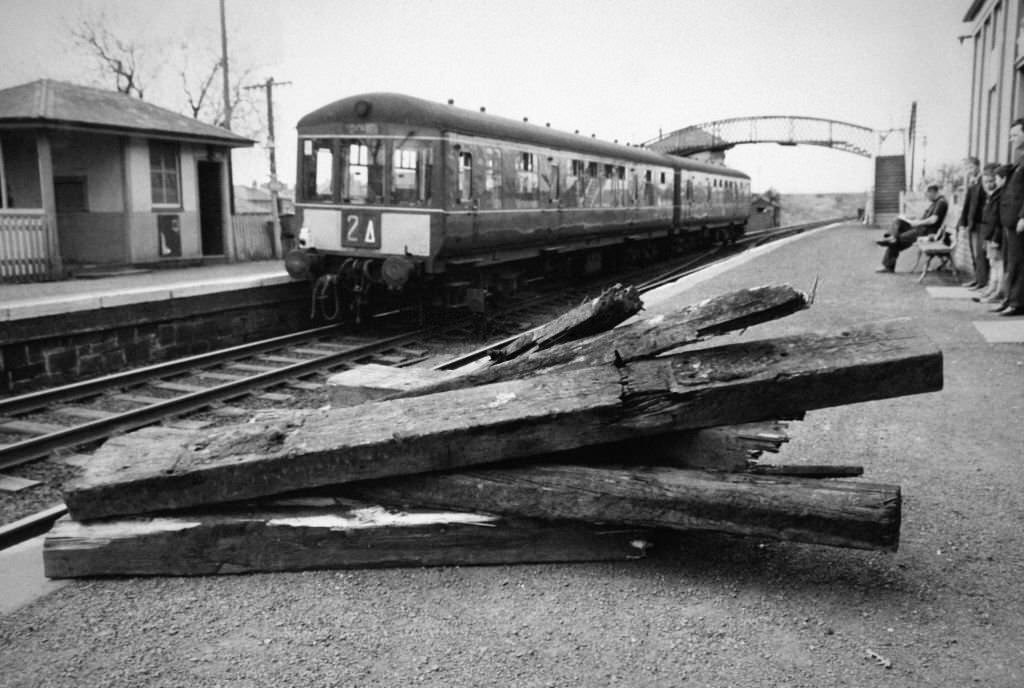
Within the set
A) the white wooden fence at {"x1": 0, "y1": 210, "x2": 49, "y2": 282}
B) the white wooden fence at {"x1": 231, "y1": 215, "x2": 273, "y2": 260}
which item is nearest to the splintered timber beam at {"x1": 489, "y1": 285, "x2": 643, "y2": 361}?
the white wooden fence at {"x1": 0, "y1": 210, "x2": 49, "y2": 282}

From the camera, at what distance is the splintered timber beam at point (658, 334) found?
353 centimetres

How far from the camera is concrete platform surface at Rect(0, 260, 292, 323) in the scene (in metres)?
9.64

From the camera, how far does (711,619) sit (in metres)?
3.11

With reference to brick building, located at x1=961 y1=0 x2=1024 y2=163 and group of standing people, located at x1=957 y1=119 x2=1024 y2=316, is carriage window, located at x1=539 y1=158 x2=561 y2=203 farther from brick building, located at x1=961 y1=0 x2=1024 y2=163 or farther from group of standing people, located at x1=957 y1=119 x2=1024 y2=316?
brick building, located at x1=961 y1=0 x2=1024 y2=163

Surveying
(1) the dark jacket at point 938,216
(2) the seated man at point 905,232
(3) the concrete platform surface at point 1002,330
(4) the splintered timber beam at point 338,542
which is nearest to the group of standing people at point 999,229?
(3) the concrete platform surface at point 1002,330

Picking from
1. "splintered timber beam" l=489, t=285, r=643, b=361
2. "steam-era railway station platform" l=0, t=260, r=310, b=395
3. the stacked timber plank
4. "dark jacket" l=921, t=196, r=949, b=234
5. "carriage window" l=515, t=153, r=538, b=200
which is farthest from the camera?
"dark jacket" l=921, t=196, r=949, b=234

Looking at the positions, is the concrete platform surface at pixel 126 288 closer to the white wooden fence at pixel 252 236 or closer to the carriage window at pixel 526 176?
the white wooden fence at pixel 252 236

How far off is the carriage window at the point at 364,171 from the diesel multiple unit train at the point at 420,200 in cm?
1

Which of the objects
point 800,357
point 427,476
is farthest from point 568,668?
point 800,357

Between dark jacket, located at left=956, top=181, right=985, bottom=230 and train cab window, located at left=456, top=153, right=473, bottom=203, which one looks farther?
dark jacket, located at left=956, top=181, right=985, bottom=230

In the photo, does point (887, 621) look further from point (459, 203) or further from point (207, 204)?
point (207, 204)

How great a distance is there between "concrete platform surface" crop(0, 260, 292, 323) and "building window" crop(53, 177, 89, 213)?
2748 mm

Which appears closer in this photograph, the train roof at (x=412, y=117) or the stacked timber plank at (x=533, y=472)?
the stacked timber plank at (x=533, y=472)

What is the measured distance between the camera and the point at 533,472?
11.4ft
